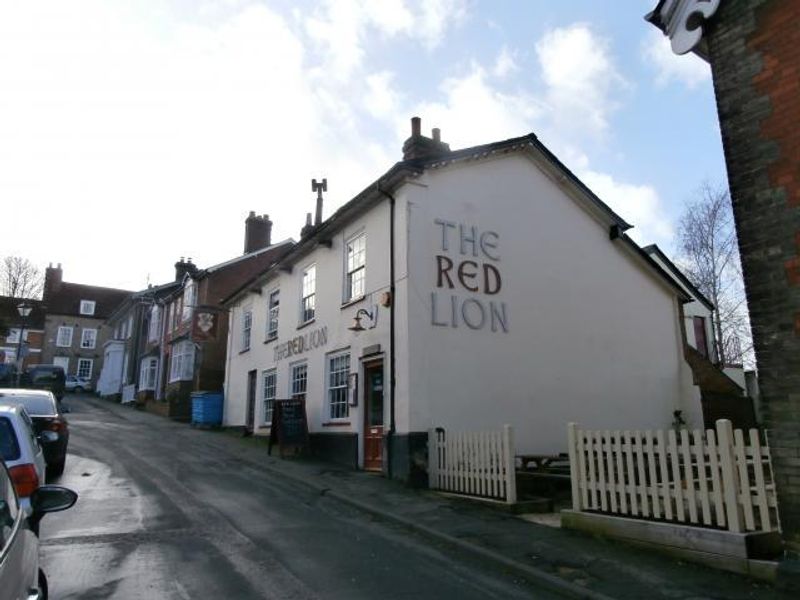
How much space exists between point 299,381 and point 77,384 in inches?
1695

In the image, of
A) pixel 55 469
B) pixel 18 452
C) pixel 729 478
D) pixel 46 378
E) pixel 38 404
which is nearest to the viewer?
pixel 729 478

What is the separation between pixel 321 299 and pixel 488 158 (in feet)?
19.1

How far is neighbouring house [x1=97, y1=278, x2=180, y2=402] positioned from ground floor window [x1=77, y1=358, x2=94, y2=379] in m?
9.47

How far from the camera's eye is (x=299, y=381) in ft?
57.2

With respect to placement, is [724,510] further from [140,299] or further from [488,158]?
[140,299]

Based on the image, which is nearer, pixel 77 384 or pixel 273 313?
pixel 273 313

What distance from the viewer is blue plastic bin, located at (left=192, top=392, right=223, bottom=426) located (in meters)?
24.1

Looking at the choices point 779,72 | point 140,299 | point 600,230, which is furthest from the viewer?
point 140,299

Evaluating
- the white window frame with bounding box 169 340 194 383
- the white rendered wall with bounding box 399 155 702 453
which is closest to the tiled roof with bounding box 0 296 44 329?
the white window frame with bounding box 169 340 194 383

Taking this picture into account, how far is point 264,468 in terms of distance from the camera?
13.6 meters

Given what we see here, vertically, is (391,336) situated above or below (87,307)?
below

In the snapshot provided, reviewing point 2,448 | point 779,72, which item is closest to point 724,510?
point 779,72

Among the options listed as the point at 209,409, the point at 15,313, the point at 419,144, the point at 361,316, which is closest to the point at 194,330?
the point at 209,409

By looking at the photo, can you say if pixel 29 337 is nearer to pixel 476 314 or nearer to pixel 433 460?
pixel 476 314
